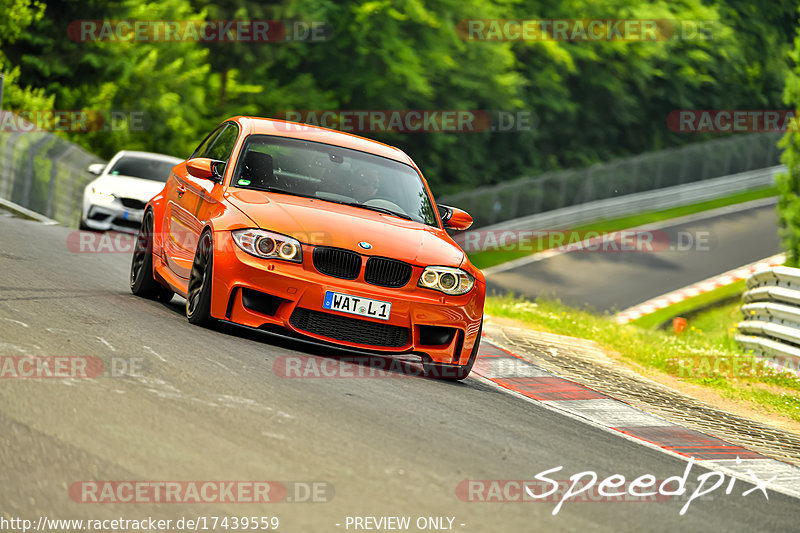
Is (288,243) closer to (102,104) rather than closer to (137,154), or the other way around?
(137,154)

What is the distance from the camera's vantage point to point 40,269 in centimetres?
1057

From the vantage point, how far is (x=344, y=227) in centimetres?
830

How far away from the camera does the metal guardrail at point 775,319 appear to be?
45.9 ft

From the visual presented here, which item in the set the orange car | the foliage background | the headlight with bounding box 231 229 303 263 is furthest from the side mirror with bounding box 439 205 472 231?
the foliage background

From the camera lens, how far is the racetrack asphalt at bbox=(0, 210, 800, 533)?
191 inches

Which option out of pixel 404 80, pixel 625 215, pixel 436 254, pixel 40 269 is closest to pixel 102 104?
pixel 404 80

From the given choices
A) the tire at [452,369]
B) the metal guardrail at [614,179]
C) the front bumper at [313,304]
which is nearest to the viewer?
the front bumper at [313,304]

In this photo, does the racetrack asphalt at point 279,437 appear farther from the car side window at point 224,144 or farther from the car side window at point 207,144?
the car side window at point 207,144

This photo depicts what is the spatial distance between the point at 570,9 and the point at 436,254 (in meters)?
46.2

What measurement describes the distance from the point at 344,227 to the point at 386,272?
477 mm

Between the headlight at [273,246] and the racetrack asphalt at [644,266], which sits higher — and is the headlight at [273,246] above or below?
above

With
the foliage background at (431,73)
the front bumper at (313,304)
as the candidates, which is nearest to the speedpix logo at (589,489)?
the front bumper at (313,304)

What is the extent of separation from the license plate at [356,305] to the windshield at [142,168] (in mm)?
12288

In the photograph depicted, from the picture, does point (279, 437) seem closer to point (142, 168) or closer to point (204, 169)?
point (204, 169)
